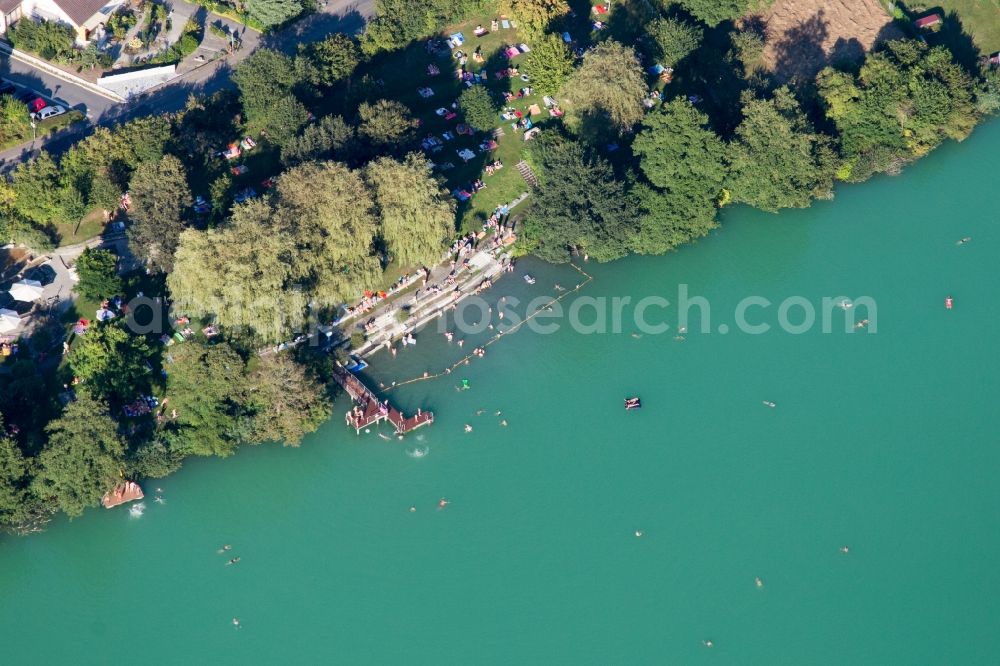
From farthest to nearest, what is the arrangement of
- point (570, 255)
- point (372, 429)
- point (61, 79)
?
point (61, 79)
point (570, 255)
point (372, 429)

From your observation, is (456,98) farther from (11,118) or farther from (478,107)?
(11,118)

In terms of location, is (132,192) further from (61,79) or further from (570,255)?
(570,255)

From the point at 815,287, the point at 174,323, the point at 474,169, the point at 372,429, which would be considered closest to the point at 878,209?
the point at 815,287

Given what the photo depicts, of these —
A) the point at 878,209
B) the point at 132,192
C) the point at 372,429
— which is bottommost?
the point at 372,429

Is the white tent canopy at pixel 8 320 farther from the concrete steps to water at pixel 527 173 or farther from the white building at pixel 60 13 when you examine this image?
the concrete steps to water at pixel 527 173

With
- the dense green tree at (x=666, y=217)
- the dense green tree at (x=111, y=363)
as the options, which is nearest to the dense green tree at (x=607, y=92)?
the dense green tree at (x=666, y=217)

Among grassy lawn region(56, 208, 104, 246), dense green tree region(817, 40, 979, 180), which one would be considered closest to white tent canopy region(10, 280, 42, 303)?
grassy lawn region(56, 208, 104, 246)
